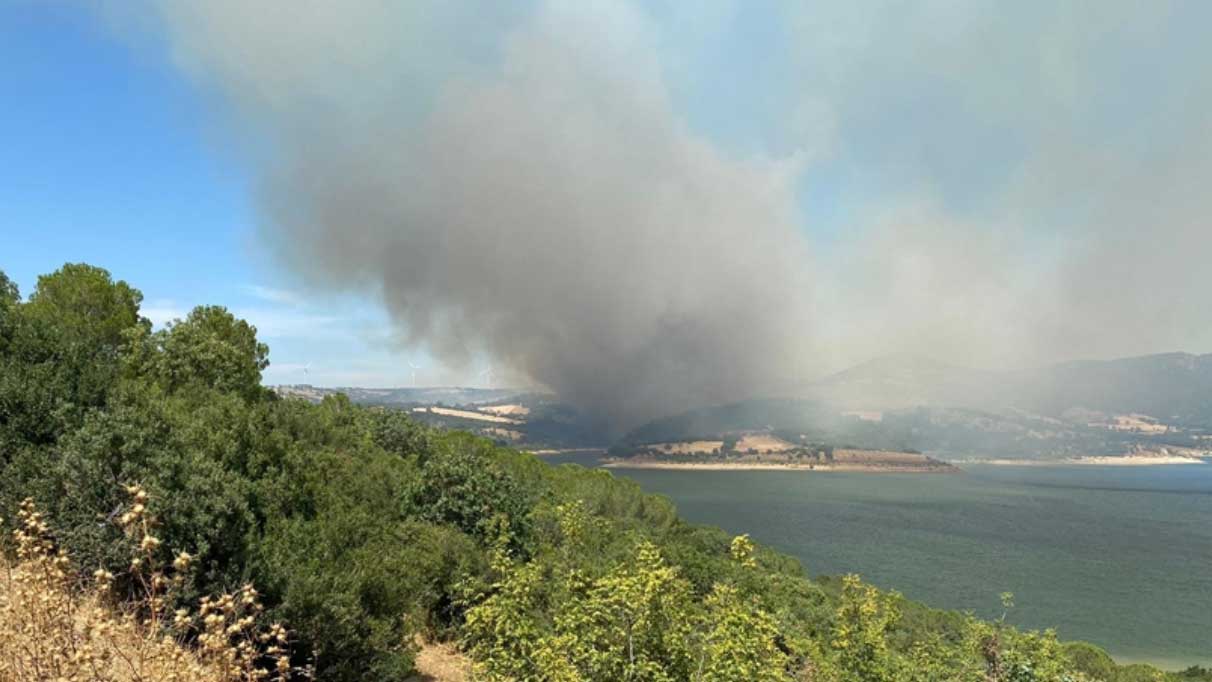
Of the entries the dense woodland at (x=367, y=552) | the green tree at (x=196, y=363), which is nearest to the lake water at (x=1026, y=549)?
the dense woodland at (x=367, y=552)

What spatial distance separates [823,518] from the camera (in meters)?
119

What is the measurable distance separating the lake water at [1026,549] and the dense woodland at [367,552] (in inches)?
1291

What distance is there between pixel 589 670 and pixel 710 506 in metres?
136

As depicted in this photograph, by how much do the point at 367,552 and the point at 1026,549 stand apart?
103479 mm

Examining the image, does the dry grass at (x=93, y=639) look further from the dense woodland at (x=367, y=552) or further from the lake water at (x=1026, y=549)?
the lake water at (x=1026, y=549)

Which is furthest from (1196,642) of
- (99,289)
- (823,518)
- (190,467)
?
(99,289)

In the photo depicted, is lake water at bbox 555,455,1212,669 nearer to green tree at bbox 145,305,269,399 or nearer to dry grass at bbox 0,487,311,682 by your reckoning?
green tree at bbox 145,305,269,399

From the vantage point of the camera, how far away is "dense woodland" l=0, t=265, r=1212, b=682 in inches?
325

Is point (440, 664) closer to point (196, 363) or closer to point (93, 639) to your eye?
point (93, 639)

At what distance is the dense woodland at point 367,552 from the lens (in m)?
8.25

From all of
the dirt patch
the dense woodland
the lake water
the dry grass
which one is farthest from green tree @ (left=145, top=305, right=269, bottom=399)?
the lake water

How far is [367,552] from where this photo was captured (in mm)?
16391

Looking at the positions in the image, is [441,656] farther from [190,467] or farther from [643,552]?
[643,552]

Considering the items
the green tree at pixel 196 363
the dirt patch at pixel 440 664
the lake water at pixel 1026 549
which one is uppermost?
the green tree at pixel 196 363
